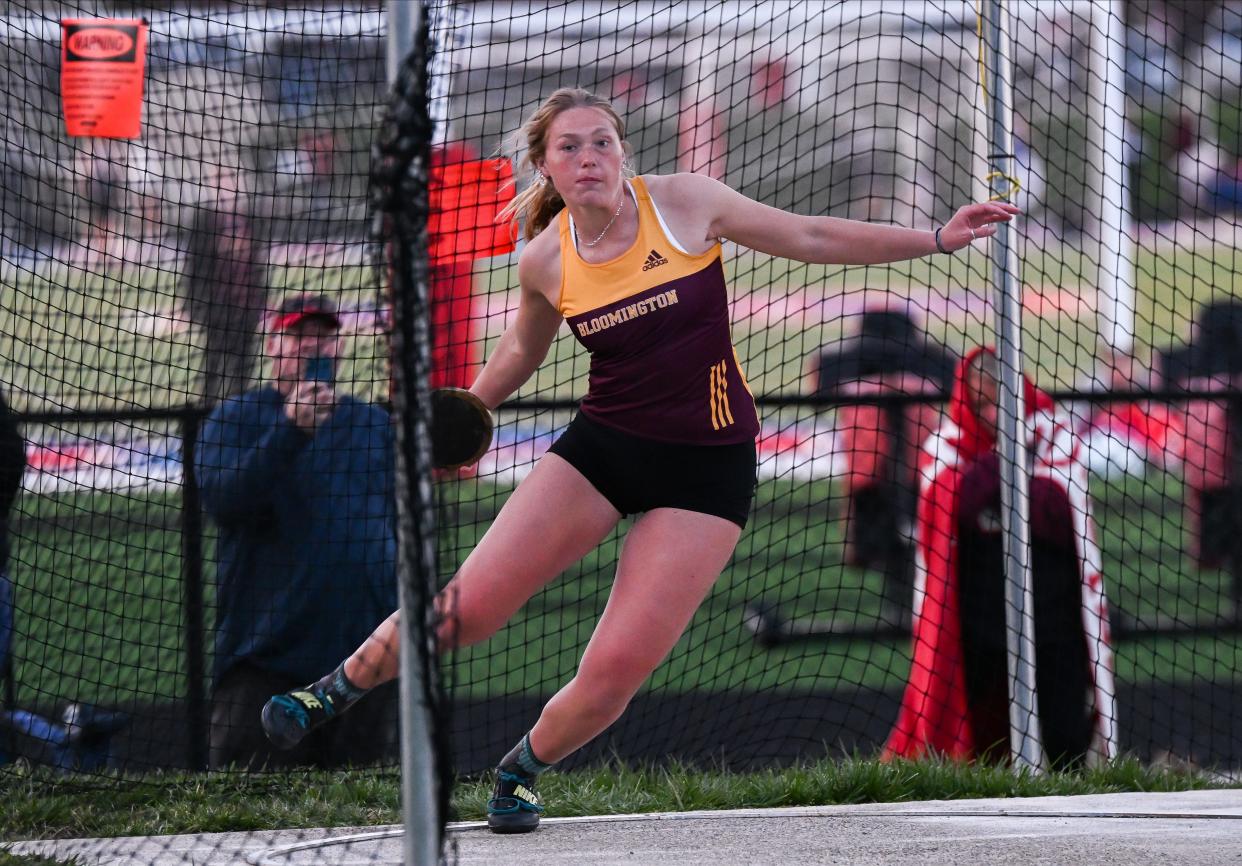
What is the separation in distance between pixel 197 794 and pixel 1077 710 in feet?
10.8

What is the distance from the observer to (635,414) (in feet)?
12.1

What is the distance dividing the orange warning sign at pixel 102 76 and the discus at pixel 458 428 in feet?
7.62

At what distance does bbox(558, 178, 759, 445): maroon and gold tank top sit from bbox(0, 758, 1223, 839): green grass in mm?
1367

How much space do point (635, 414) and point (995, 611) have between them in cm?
250

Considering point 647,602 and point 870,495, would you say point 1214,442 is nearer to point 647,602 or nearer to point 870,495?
point 870,495

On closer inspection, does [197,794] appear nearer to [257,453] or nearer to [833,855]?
[257,453]

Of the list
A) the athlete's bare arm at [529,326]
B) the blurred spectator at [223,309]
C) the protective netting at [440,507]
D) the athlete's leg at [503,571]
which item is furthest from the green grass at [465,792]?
the blurred spectator at [223,309]

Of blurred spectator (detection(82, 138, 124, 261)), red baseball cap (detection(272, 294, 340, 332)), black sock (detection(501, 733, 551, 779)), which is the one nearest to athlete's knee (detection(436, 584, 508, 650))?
black sock (detection(501, 733, 551, 779))

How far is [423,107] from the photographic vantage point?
2514mm

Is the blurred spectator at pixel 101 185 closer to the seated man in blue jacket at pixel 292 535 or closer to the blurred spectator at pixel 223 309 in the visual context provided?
the blurred spectator at pixel 223 309

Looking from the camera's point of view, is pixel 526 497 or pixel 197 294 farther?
pixel 197 294

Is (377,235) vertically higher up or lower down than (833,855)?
higher up

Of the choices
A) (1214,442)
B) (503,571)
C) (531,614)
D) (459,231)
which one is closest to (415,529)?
(503,571)

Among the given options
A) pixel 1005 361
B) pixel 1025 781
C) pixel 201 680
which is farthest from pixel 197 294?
pixel 1025 781
